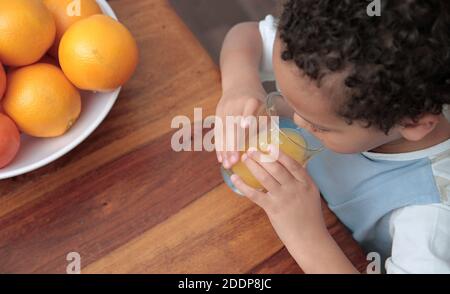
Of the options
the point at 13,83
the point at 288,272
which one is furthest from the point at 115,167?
the point at 288,272

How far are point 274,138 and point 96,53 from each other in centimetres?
28

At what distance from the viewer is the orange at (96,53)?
2.24ft

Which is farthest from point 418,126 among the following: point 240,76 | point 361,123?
point 240,76

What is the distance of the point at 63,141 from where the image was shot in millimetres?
717

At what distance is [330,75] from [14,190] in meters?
0.46

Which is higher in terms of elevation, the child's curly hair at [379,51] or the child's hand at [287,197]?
the child's curly hair at [379,51]

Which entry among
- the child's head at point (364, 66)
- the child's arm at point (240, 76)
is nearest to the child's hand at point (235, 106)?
the child's arm at point (240, 76)

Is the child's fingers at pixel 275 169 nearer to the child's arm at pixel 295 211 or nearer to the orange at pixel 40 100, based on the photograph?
the child's arm at pixel 295 211

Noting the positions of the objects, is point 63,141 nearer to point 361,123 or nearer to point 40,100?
point 40,100

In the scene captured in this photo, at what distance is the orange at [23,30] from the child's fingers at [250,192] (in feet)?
1.05

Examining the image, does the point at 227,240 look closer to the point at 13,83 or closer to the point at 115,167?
the point at 115,167

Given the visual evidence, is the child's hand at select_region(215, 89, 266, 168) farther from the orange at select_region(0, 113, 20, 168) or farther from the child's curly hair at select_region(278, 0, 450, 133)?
the orange at select_region(0, 113, 20, 168)

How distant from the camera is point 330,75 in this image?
1.98 ft

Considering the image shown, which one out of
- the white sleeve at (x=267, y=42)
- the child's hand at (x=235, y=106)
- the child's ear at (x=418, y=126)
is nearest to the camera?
the child's ear at (x=418, y=126)
